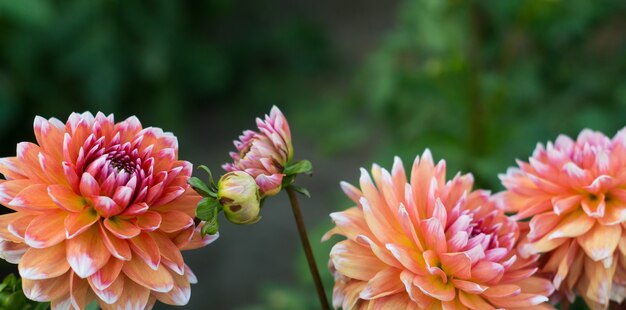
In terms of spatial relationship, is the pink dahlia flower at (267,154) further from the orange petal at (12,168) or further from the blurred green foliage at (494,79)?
the blurred green foliage at (494,79)

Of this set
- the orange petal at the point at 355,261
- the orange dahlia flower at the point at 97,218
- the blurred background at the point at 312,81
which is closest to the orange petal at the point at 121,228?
the orange dahlia flower at the point at 97,218

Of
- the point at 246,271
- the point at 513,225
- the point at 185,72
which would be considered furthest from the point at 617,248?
the point at 185,72

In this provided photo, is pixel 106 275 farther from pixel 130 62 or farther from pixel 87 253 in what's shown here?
pixel 130 62

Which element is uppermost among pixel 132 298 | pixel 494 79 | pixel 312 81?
pixel 312 81

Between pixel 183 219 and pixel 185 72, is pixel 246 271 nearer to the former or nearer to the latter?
pixel 185 72

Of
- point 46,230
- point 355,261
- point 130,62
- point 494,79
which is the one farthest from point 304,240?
point 130,62
